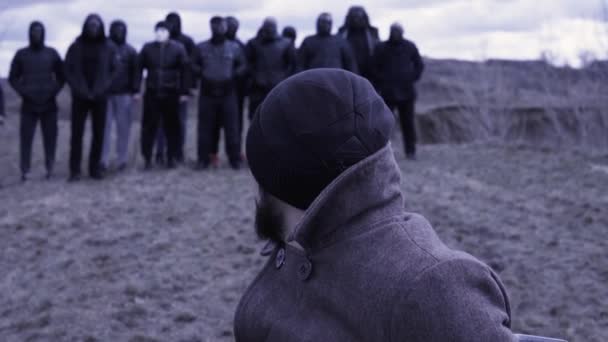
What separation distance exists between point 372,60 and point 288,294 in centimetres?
846

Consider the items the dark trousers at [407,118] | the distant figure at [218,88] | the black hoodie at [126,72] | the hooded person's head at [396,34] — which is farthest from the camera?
the dark trousers at [407,118]

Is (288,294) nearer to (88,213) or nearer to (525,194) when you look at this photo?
(88,213)

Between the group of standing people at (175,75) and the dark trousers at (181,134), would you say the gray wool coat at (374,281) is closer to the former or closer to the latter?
the group of standing people at (175,75)

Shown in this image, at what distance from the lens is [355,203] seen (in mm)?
1525

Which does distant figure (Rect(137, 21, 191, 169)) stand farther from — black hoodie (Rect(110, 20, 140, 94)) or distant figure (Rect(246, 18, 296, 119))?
distant figure (Rect(246, 18, 296, 119))

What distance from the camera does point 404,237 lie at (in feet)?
4.93

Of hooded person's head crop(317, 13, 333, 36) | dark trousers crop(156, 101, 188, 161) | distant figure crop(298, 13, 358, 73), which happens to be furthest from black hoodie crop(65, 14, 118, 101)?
hooded person's head crop(317, 13, 333, 36)

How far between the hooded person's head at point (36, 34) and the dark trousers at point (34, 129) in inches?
30.2

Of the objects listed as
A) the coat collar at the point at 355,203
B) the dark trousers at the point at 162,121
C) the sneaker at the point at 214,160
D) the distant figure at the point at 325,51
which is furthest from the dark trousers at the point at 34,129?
the coat collar at the point at 355,203

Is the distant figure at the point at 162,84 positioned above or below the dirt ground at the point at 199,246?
above

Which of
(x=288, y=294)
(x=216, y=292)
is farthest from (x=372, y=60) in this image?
(x=288, y=294)

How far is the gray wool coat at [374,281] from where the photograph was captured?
137 cm

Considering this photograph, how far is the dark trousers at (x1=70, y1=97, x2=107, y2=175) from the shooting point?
354 inches

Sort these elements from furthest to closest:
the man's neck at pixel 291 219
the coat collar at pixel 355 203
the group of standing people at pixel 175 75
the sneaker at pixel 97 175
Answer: the sneaker at pixel 97 175 → the group of standing people at pixel 175 75 → the man's neck at pixel 291 219 → the coat collar at pixel 355 203
